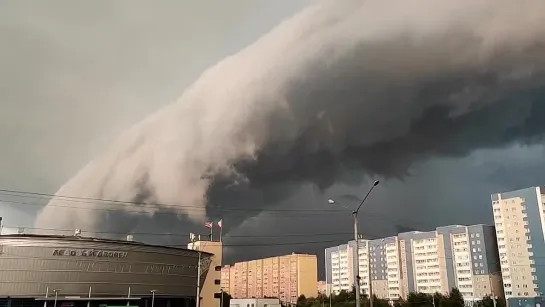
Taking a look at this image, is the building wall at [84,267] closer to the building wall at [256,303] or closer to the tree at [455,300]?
the building wall at [256,303]

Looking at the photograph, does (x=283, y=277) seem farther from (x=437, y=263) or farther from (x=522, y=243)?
(x=522, y=243)

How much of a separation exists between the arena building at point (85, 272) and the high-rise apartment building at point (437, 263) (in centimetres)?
4674

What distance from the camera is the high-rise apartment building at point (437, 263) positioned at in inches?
4665

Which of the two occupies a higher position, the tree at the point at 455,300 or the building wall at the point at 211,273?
the building wall at the point at 211,273

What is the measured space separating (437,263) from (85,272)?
89.7 metres

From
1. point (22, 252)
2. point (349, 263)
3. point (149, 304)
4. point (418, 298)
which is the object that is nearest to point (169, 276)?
point (149, 304)

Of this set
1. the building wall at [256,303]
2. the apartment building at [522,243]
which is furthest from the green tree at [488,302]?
the building wall at [256,303]

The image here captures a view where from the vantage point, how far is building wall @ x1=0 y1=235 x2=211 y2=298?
7425 centimetres

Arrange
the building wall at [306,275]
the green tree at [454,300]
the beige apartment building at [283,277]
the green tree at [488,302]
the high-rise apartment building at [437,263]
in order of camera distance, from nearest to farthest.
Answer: the green tree at [454,300] → the green tree at [488,302] → the high-rise apartment building at [437,263] → the building wall at [306,275] → the beige apartment building at [283,277]

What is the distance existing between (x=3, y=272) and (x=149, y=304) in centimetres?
2538

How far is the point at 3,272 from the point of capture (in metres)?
73.3

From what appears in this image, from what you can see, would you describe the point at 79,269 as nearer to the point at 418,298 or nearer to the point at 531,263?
the point at 418,298

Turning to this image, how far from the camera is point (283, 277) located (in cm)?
17600

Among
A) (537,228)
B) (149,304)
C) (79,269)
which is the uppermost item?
(537,228)
